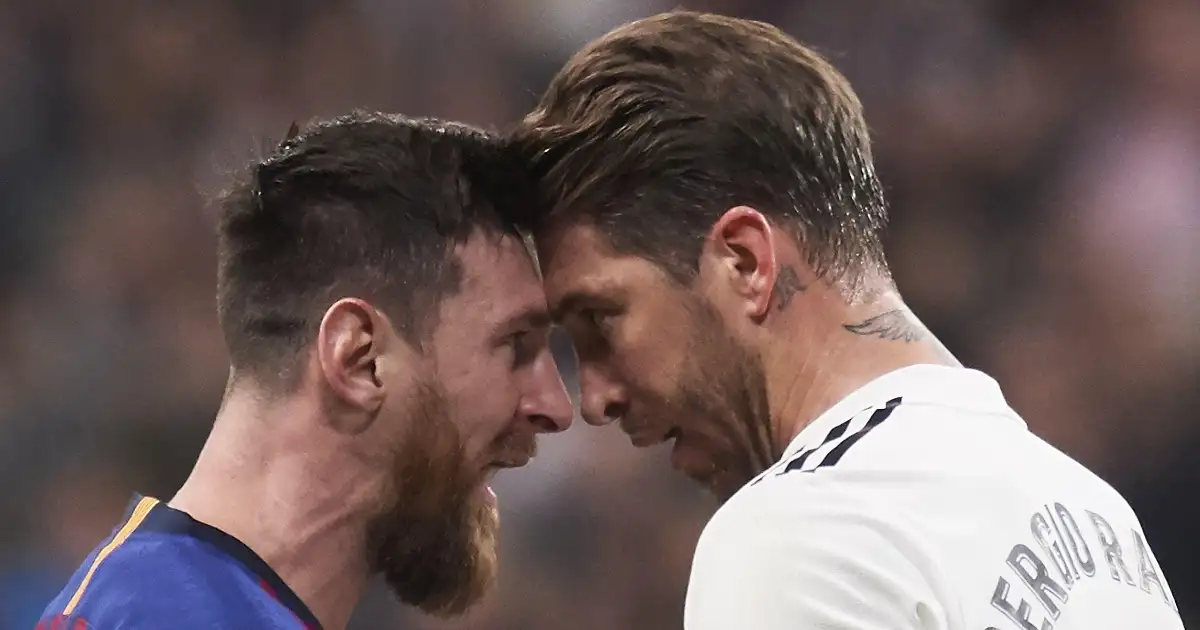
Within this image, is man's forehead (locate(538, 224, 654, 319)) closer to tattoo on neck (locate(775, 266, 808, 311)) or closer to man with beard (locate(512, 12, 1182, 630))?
man with beard (locate(512, 12, 1182, 630))

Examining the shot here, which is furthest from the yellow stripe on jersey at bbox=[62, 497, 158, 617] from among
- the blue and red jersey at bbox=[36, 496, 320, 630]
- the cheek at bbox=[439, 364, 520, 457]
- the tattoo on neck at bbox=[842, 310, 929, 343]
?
the tattoo on neck at bbox=[842, 310, 929, 343]

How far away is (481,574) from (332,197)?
52 centimetres

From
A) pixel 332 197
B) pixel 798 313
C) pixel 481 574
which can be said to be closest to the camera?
pixel 798 313

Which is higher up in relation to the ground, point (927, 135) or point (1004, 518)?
point (927, 135)

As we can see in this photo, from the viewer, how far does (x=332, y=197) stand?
53.4 inches

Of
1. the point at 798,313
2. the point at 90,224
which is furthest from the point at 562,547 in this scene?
the point at 798,313

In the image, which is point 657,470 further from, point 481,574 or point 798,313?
point 798,313

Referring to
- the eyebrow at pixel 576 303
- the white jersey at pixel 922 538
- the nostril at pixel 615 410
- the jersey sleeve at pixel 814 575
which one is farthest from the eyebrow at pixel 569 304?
the jersey sleeve at pixel 814 575

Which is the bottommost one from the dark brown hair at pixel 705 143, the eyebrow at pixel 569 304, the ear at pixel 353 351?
the ear at pixel 353 351

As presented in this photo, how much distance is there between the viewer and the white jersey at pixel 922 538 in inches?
35.5

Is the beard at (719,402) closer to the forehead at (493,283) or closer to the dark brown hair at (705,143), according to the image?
the dark brown hair at (705,143)

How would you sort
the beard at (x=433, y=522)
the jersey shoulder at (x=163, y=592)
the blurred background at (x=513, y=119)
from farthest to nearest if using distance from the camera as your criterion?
the blurred background at (x=513, y=119)
the beard at (x=433, y=522)
the jersey shoulder at (x=163, y=592)

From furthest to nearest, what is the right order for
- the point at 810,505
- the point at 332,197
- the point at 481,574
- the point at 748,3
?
the point at 748,3 → the point at 481,574 → the point at 332,197 → the point at 810,505

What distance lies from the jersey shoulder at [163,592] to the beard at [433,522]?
7.3 inches
